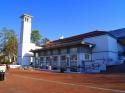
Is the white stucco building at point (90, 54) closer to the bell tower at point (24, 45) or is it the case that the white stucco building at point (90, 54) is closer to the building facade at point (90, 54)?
the building facade at point (90, 54)

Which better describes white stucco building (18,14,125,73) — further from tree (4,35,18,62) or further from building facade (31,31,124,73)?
tree (4,35,18,62)

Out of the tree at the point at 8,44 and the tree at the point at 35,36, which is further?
the tree at the point at 35,36

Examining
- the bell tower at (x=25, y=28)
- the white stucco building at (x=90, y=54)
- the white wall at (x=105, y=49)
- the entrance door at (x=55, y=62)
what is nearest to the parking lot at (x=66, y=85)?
the white stucco building at (x=90, y=54)

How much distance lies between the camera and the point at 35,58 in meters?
51.6

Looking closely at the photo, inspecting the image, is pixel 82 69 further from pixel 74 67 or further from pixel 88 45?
pixel 88 45

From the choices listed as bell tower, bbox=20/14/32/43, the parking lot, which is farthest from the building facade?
the parking lot

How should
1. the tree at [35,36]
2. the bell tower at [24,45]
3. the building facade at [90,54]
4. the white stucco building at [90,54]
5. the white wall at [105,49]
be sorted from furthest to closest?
the tree at [35,36] < the bell tower at [24,45] < the white wall at [105,49] < the white stucco building at [90,54] < the building facade at [90,54]

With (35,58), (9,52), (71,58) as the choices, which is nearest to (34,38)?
(9,52)

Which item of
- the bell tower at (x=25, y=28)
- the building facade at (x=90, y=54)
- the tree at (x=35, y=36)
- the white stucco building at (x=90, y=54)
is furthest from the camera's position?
the tree at (x=35, y=36)

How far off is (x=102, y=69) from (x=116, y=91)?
2353cm

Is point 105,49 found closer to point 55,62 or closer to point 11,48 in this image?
point 55,62

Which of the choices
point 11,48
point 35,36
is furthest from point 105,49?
point 35,36

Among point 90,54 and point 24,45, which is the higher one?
point 24,45

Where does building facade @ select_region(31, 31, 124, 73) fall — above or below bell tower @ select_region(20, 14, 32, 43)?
below
